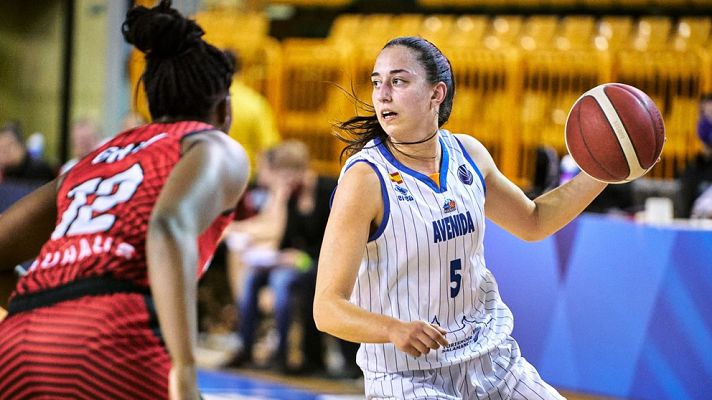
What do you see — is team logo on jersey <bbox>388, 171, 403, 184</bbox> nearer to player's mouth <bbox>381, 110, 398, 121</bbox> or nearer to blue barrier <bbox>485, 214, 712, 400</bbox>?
player's mouth <bbox>381, 110, 398, 121</bbox>

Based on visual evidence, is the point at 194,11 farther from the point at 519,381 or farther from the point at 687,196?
the point at 519,381

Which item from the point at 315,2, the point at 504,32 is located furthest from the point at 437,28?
the point at 315,2

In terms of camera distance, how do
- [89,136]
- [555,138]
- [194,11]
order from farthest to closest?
[194,11] → [555,138] → [89,136]

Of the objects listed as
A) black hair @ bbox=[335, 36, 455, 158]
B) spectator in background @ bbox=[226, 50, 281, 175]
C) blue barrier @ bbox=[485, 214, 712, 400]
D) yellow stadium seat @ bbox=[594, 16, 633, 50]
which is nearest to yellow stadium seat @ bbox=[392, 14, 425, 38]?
yellow stadium seat @ bbox=[594, 16, 633, 50]

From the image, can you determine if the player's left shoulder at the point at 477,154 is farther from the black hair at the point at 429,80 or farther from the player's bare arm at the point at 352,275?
the player's bare arm at the point at 352,275

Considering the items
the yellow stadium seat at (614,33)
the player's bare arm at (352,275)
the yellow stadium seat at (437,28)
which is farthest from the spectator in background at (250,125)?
the player's bare arm at (352,275)

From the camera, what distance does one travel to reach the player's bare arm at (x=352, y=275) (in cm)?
296

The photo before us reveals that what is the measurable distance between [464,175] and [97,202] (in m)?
1.26

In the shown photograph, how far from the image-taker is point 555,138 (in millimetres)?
11445

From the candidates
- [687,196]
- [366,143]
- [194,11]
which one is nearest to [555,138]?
[687,196]

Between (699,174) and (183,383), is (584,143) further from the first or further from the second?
(699,174)

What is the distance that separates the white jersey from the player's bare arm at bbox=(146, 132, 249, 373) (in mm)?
768

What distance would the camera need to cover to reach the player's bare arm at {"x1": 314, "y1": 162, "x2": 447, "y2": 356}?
2955mm

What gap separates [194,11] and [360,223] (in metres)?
9.58
